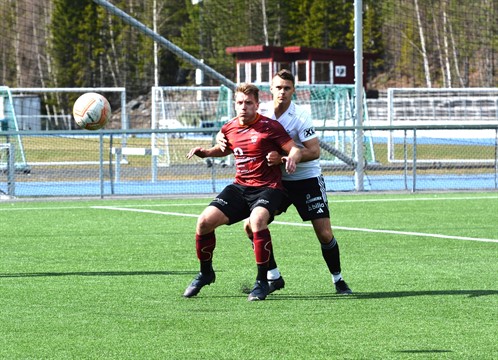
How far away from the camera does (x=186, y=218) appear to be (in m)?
15.5

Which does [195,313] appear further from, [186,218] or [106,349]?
[186,218]

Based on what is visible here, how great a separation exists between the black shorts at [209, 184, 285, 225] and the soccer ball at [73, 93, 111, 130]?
209cm

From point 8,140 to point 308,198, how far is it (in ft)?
42.3

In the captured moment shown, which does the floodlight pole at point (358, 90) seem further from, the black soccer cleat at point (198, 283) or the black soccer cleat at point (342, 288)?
the black soccer cleat at point (198, 283)

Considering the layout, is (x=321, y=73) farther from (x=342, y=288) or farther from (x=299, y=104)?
(x=342, y=288)

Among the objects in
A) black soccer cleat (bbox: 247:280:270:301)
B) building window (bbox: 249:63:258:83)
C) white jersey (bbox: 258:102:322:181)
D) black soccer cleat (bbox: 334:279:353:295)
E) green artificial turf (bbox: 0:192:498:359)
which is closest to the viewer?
green artificial turf (bbox: 0:192:498:359)

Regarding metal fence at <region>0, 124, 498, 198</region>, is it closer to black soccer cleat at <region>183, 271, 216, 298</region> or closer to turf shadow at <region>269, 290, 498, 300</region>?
black soccer cleat at <region>183, 271, 216, 298</region>

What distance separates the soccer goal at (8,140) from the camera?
19.6 m

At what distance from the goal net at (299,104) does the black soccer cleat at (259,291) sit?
38.4ft

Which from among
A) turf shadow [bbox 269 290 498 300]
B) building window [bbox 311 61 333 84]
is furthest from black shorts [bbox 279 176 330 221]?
building window [bbox 311 61 333 84]

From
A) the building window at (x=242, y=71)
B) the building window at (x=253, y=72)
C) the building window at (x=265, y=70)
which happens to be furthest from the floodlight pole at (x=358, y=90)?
the building window at (x=253, y=72)

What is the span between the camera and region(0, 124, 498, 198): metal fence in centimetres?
1997

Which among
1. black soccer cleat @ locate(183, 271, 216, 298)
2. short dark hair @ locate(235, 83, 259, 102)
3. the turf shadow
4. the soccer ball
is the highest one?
short dark hair @ locate(235, 83, 259, 102)

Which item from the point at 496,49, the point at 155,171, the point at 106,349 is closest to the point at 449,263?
the point at 106,349
